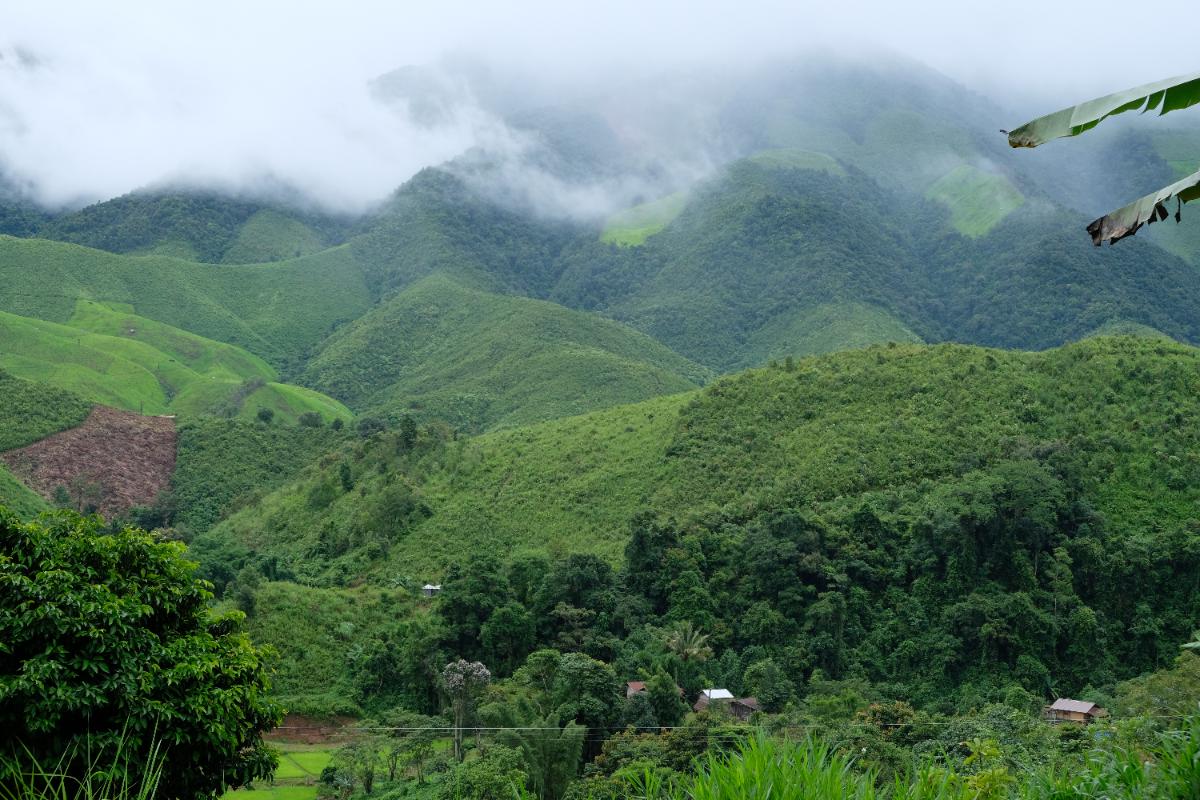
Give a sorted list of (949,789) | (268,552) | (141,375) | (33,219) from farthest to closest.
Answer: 1. (33,219)
2. (141,375)
3. (268,552)
4. (949,789)

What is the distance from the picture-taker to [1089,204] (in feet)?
529

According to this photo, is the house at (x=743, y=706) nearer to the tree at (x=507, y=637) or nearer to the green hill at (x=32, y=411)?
the tree at (x=507, y=637)

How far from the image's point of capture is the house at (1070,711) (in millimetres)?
26578

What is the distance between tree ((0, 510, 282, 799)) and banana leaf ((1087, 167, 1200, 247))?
8.28 metres

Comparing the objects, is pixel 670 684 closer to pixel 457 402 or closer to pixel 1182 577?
pixel 1182 577

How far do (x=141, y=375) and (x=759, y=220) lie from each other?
7210cm

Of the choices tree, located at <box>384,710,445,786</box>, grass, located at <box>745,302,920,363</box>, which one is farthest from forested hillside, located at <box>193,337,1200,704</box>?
grass, located at <box>745,302,920,363</box>

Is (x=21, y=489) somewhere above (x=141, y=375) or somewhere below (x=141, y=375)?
below

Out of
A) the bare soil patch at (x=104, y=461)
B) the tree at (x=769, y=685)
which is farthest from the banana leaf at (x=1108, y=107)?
the bare soil patch at (x=104, y=461)

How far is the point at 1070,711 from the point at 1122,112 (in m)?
24.5

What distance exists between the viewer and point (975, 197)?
141 m

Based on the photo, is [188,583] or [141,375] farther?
[141,375]

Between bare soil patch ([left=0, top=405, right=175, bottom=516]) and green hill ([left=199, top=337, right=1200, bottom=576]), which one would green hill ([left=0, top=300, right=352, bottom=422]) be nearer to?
bare soil patch ([left=0, top=405, right=175, bottom=516])

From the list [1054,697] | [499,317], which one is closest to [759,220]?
[499,317]
